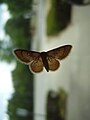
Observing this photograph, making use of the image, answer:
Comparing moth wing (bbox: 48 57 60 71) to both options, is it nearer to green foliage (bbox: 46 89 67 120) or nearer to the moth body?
the moth body

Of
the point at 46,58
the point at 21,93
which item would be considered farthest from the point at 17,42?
the point at 46,58

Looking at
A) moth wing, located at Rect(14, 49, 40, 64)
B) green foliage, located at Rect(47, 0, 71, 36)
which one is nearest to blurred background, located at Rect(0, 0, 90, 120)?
green foliage, located at Rect(47, 0, 71, 36)

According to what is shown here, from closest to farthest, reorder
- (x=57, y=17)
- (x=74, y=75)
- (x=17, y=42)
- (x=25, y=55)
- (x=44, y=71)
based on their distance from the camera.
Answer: (x=25, y=55), (x=44, y=71), (x=17, y=42), (x=57, y=17), (x=74, y=75)

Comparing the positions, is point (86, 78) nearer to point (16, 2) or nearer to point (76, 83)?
point (76, 83)

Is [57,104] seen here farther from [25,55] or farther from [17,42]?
[25,55]

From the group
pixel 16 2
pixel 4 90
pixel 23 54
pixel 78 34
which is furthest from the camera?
pixel 78 34

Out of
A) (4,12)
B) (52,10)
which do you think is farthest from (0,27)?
(52,10)

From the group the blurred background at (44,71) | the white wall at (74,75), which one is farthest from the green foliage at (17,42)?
the white wall at (74,75)
